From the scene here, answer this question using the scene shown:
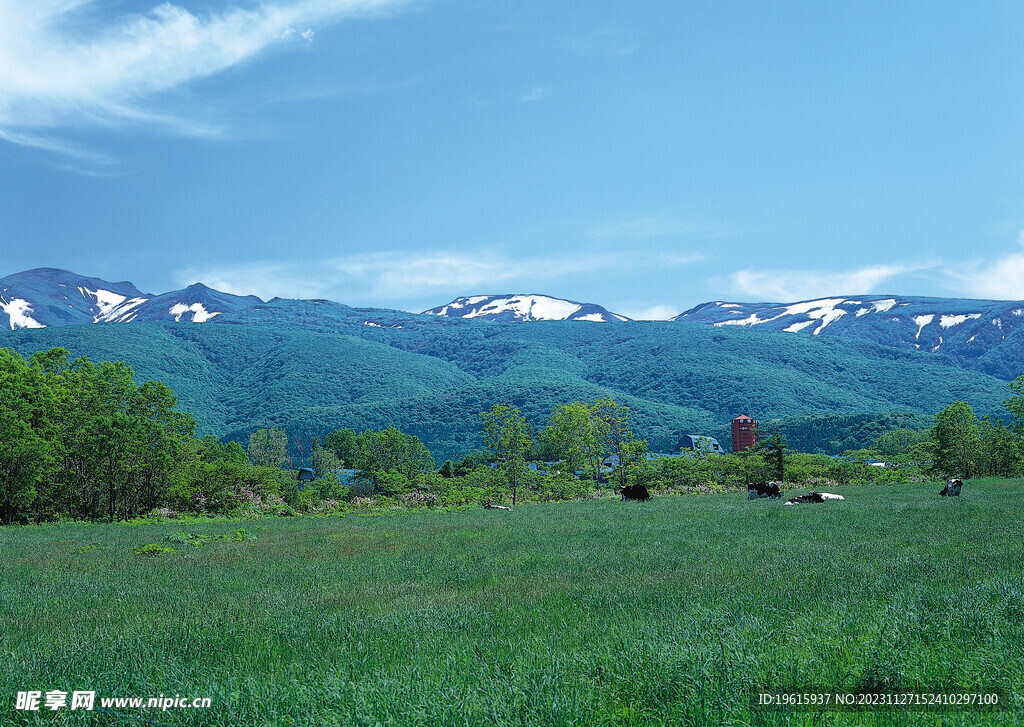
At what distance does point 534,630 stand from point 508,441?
157ft

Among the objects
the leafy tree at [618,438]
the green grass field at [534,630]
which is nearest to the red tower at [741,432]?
the leafy tree at [618,438]

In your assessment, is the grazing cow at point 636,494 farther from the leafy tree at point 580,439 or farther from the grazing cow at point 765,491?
the leafy tree at point 580,439

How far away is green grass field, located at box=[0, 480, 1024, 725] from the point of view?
4.66 m

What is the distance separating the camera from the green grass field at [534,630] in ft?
15.3

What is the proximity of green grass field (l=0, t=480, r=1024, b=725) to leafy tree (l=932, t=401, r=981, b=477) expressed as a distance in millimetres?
44025

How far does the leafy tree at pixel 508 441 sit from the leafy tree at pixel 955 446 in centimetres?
3446

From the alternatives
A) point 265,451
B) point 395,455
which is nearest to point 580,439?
point 395,455

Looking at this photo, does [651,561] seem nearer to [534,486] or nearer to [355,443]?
[534,486]

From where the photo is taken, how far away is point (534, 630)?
7062mm

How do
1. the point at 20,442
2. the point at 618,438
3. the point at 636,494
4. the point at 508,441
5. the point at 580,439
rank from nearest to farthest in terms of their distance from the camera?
the point at 20,442 → the point at 636,494 → the point at 508,441 → the point at 618,438 → the point at 580,439

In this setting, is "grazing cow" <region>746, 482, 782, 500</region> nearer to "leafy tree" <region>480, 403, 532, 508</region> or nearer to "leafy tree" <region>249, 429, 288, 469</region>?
"leafy tree" <region>480, 403, 532, 508</region>

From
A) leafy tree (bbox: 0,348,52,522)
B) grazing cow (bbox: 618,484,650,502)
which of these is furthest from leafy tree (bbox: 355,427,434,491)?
leafy tree (bbox: 0,348,52,522)

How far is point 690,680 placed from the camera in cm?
489

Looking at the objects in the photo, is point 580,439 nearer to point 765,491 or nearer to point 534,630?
point 765,491
